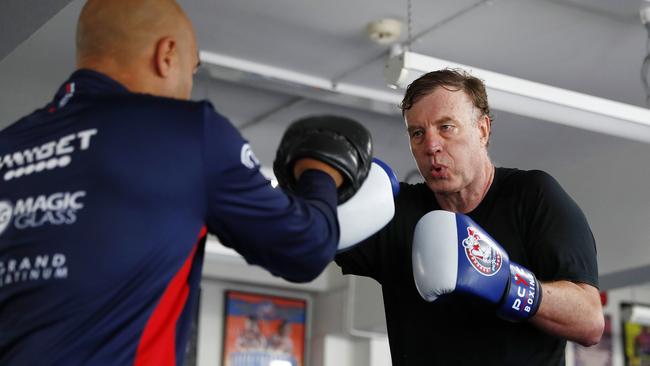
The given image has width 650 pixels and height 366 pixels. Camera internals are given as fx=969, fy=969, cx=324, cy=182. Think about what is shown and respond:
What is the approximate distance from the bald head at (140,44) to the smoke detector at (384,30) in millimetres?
3249

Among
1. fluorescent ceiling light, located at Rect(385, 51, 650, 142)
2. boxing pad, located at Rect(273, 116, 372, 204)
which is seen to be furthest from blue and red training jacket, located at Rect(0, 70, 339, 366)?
fluorescent ceiling light, located at Rect(385, 51, 650, 142)

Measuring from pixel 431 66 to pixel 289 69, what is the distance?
1906mm

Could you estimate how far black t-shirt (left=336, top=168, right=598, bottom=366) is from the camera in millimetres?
2062

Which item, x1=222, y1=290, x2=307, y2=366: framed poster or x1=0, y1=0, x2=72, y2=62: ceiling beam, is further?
x1=222, y1=290, x2=307, y2=366: framed poster

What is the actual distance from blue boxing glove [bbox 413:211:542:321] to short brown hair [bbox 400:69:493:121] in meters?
0.43

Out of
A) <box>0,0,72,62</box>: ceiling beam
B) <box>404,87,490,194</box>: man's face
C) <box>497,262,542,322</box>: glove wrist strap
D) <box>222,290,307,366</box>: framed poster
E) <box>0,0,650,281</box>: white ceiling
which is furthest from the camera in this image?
<box>222,290,307,366</box>: framed poster

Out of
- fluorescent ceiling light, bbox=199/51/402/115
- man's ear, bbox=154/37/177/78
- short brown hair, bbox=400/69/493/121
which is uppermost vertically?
fluorescent ceiling light, bbox=199/51/402/115

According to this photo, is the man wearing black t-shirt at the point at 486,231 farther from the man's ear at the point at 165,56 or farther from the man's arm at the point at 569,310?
the man's ear at the point at 165,56

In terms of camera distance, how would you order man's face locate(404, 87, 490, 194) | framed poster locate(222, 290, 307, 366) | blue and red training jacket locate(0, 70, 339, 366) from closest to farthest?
blue and red training jacket locate(0, 70, 339, 366) < man's face locate(404, 87, 490, 194) < framed poster locate(222, 290, 307, 366)

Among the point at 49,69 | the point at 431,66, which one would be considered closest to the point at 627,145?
the point at 431,66

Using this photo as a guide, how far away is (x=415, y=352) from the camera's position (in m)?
2.17

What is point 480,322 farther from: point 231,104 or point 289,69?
point 231,104

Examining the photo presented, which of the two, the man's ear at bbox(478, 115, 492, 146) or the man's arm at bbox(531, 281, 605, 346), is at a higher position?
the man's ear at bbox(478, 115, 492, 146)

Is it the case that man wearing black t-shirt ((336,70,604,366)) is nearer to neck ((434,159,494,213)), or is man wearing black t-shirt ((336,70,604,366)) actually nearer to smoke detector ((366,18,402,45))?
neck ((434,159,494,213))
